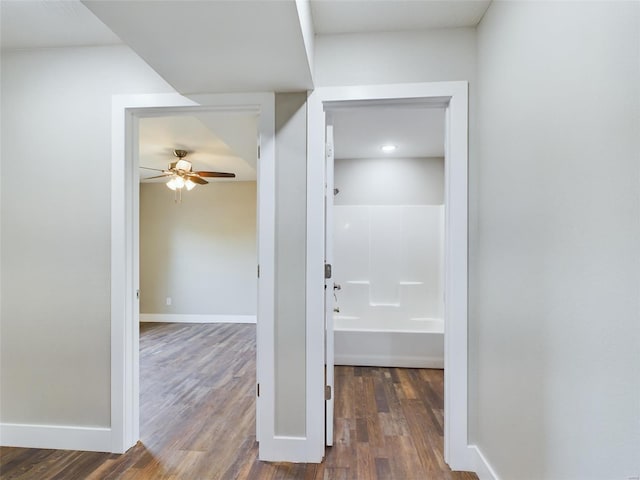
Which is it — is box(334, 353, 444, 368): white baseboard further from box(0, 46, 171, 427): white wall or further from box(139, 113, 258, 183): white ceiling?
box(139, 113, 258, 183): white ceiling

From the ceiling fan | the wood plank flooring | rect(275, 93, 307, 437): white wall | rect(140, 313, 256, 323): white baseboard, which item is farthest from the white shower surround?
rect(275, 93, 307, 437): white wall

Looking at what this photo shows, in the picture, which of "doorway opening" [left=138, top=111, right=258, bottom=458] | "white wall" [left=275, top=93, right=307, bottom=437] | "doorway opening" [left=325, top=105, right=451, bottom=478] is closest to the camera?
"white wall" [left=275, top=93, right=307, bottom=437]

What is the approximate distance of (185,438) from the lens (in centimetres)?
209

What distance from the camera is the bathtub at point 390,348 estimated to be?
333cm

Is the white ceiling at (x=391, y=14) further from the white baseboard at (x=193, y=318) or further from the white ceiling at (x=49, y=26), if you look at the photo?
the white baseboard at (x=193, y=318)

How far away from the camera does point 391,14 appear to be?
1.73 meters

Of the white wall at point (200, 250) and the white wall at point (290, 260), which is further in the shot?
the white wall at point (200, 250)

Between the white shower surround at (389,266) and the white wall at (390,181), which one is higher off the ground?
the white wall at (390,181)

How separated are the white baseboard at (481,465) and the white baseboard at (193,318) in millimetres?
4210

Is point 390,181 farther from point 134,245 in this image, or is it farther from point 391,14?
point 134,245

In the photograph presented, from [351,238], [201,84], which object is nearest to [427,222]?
[351,238]

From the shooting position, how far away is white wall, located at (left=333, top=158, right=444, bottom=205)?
168 inches

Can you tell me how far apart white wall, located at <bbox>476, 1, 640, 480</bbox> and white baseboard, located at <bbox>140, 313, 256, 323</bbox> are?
4412mm

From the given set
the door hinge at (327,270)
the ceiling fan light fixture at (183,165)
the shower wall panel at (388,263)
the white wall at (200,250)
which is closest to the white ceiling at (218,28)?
the door hinge at (327,270)
